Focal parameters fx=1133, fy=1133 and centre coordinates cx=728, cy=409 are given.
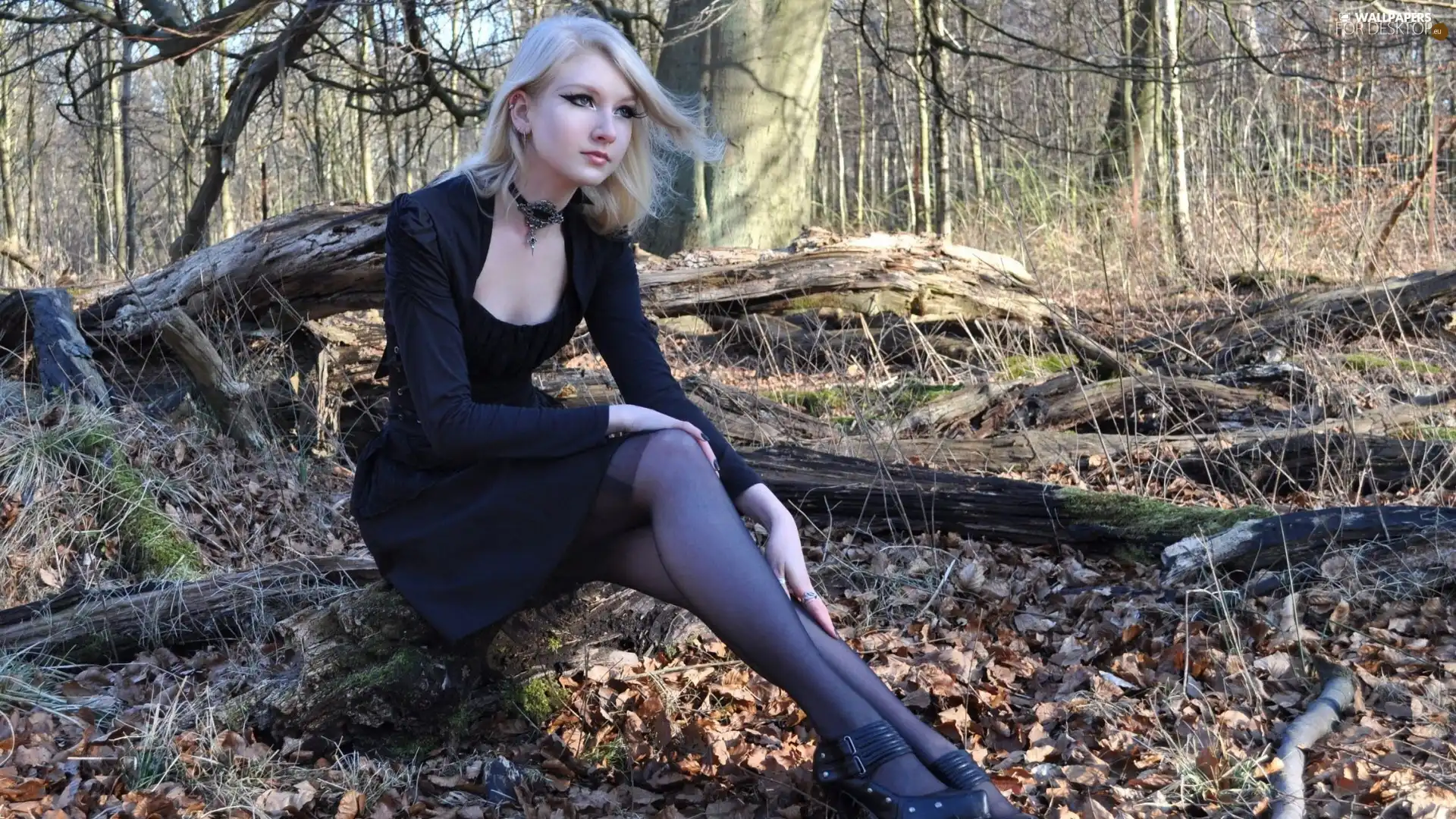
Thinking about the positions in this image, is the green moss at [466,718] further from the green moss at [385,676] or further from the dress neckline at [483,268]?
the dress neckline at [483,268]

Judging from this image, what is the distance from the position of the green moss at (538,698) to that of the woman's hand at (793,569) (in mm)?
758

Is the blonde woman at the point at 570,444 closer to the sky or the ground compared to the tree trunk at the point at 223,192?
closer to the ground

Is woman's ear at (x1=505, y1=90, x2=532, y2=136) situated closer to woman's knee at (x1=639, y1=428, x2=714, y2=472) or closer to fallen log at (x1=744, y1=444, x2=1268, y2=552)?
woman's knee at (x1=639, y1=428, x2=714, y2=472)

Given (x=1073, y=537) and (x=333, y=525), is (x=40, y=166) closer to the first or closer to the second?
(x=333, y=525)

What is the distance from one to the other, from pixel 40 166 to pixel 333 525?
18.8 m

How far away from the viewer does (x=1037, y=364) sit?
19.2 feet

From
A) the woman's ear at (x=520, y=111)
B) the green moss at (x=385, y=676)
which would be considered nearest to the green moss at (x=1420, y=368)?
the woman's ear at (x=520, y=111)

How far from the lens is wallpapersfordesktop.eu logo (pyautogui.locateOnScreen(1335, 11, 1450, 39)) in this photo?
774cm

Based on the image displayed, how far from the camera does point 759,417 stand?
473 cm

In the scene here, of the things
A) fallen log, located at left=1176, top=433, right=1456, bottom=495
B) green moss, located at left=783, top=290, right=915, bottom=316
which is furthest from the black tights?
Result: green moss, located at left=783, top=290, right=915, bottom=316

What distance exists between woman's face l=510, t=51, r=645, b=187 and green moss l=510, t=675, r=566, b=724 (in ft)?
3.96

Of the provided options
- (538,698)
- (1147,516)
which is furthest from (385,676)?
(1147,516)

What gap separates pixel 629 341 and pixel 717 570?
693mm

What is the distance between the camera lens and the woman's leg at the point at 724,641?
83.3 inches
